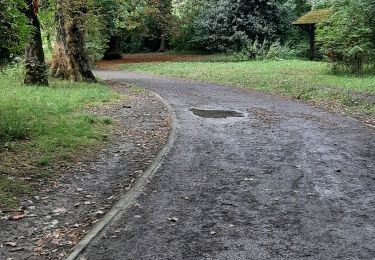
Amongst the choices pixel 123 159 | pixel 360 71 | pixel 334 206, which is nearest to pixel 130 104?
pixel 123 159

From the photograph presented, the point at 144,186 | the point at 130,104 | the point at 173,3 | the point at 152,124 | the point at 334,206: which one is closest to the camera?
the point at 334,206

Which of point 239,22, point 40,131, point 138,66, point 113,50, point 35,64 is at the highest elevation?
point 239,22

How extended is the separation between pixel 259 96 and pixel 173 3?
80.5ft

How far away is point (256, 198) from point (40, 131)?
500 centimetres

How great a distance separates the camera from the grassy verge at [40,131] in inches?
274

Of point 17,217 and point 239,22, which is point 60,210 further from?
point 239,22

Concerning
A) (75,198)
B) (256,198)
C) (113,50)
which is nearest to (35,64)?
(75,198)

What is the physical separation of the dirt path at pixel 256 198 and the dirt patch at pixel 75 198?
38 cm

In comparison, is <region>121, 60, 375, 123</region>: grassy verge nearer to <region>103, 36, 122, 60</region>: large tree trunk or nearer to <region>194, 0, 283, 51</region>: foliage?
<region>194, 0, 283, 51</region>: foliage

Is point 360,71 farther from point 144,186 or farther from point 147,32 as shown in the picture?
point 147,32

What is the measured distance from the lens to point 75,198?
6.31 meters

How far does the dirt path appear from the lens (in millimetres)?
4805

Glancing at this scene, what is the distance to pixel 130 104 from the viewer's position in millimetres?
14367

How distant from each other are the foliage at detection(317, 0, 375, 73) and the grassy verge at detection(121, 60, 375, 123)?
1.05 meters
